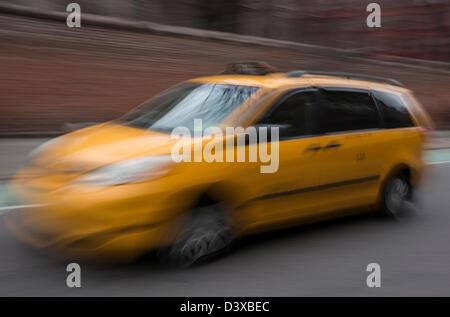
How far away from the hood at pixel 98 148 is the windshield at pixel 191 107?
0.25 metres

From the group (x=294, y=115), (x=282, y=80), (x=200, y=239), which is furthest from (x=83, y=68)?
(x=200, y=239)

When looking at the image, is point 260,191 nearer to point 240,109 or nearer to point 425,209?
point 240,109

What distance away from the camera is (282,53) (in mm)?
19469

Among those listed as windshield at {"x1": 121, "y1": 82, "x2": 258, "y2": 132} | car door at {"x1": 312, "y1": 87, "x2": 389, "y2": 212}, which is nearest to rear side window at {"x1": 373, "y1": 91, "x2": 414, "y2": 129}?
car door at {"x1": 312, "y1": 87, "x2": 389, "y2": 212}

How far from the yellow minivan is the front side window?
12 mm

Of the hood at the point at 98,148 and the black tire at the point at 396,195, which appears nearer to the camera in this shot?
the hood at the point at 98,148

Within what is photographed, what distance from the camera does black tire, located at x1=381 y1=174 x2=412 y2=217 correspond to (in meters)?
7.04

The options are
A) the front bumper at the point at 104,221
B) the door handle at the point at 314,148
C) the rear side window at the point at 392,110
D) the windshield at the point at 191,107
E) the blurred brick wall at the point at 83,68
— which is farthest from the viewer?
the blurred brick wall at the point at 83,68

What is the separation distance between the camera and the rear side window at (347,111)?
628cm

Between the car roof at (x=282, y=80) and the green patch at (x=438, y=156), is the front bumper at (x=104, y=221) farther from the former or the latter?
the green patch at (x=438, y=156)

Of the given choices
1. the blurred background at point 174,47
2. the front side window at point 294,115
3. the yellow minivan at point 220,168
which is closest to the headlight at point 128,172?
the yellow minivan at point 220,168

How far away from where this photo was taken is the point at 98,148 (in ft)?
17.2

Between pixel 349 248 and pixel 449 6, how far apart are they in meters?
21.6

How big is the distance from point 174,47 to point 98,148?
37.4ft
